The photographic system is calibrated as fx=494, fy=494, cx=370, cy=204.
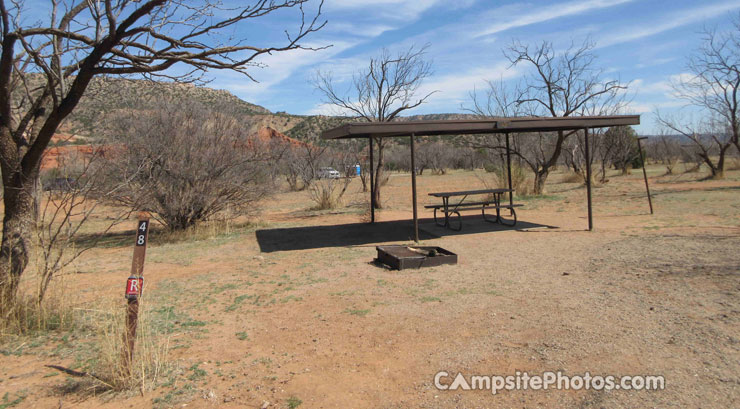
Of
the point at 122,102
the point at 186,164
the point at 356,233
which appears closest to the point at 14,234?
the point at 122,102

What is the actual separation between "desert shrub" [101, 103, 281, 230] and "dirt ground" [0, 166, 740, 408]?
1.97 metres

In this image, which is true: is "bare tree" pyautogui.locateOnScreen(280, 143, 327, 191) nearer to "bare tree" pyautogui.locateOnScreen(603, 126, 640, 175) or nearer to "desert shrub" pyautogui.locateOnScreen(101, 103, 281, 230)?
"desert shrub" pyautogui.locateOnScreen(101, 103, 281, 230)

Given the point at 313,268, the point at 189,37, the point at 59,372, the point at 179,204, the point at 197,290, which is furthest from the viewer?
the point at 179,204

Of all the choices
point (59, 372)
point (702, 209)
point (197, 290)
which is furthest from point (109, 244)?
point (702, 209)

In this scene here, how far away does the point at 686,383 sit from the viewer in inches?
131

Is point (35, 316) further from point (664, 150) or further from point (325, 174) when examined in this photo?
point (664, 150)

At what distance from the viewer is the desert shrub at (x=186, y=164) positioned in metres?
10.8

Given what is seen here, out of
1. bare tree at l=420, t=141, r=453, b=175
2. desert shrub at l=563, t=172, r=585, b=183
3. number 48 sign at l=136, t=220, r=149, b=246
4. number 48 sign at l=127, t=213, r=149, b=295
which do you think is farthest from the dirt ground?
bare tree at l=420, t=141, r=453, b=175

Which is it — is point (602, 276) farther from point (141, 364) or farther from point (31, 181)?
point (31, 181)

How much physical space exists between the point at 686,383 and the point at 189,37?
16.1 ft

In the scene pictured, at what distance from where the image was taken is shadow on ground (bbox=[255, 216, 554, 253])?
1028 centimetres

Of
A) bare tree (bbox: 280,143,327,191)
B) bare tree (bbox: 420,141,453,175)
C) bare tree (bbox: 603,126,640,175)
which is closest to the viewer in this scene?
bare tree (bbox: 280,143,327,191)

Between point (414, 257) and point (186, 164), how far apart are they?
6.43 meters

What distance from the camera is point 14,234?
189 inches
